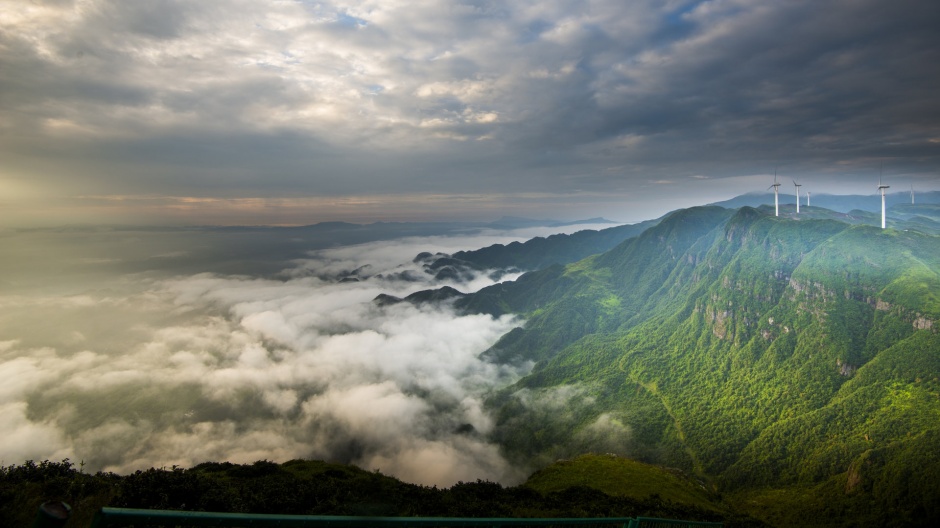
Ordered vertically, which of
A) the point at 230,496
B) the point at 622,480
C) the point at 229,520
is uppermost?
the point at 229,520

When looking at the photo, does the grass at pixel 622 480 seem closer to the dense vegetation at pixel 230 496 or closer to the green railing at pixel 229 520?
the dense vegetation at pixel 230 496

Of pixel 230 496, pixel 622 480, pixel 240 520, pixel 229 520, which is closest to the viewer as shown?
pixel 229 520

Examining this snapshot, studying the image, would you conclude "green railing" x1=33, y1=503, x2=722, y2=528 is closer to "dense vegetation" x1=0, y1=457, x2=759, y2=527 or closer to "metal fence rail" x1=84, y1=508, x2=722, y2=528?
"metal fence rail" x1=84, y1=508, x2=722, y2=528

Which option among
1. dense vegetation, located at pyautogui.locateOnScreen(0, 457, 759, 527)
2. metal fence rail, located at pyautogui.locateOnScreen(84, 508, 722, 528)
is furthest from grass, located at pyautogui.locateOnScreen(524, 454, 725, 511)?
metal fence rail, located at pyautogui.locateOnScreen(84, 508, 722, 528)

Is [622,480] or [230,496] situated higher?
[230,496]

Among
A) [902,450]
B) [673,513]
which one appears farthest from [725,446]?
[673,513]

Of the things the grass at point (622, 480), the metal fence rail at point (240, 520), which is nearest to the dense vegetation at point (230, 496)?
the metal fence rail at point (240, 520)

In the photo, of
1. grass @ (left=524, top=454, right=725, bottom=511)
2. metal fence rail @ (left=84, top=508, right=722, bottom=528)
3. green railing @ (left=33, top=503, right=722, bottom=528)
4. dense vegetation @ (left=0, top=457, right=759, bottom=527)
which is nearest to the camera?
green railing @ (left=33, top=503, right=722, bottom=528)

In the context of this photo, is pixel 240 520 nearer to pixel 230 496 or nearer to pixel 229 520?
pixel 229 520

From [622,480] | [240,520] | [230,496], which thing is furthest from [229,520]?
[622,480]

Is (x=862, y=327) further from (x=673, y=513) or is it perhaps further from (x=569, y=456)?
(x=673, y=513)

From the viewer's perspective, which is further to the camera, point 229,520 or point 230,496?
point 230,496
